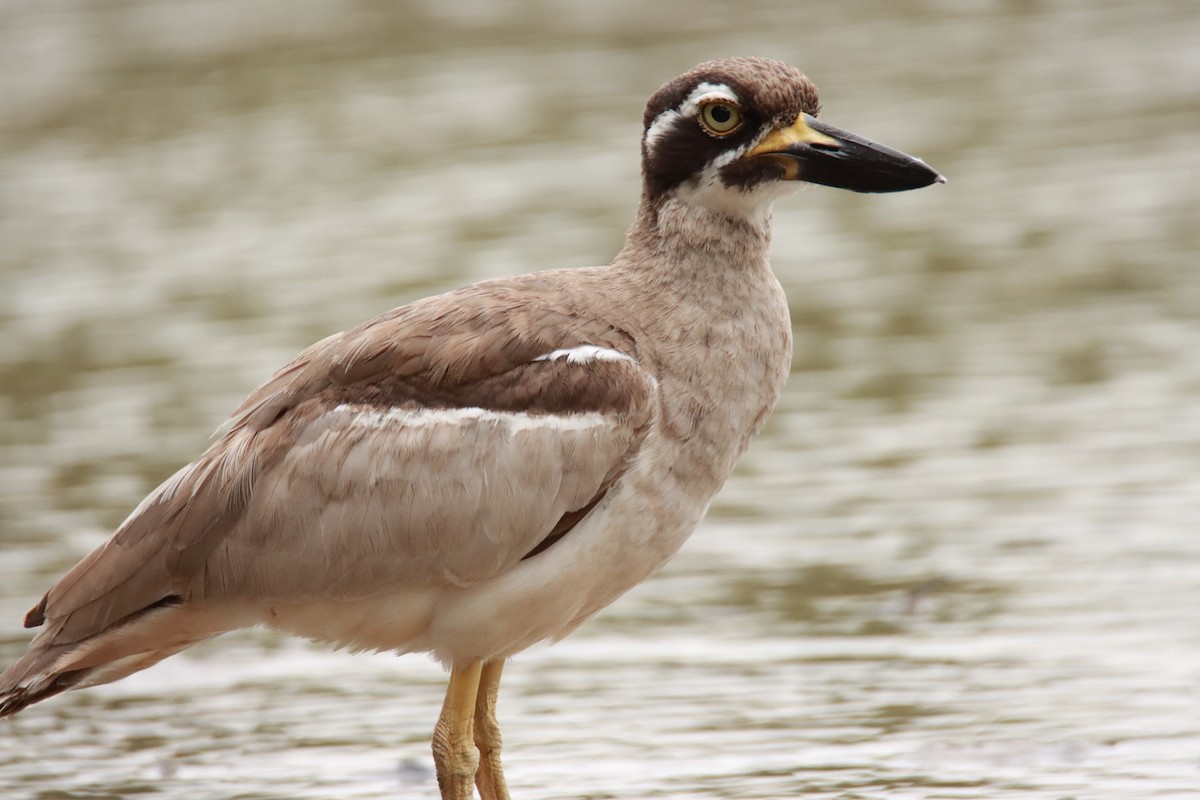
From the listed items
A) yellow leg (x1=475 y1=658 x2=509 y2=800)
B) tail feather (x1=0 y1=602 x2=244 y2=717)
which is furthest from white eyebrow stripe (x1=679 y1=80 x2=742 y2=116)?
tail feather (x1=0 y1=602 x2=244 y2=717)

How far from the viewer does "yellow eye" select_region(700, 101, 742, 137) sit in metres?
6.73

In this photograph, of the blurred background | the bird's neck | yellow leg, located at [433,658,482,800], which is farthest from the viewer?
the blurred background

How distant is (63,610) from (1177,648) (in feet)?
13.4

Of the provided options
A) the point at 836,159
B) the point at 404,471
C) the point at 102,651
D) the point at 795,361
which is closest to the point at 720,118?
the point at 836,159

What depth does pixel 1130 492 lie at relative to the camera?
378 inches

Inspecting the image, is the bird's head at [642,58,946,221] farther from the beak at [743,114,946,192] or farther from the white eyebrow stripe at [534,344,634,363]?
the white eyebrow stripe at [534,344,634,363]

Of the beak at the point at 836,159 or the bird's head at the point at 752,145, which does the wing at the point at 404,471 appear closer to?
the bird's head at the point at 752,145

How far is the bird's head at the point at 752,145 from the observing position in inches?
265

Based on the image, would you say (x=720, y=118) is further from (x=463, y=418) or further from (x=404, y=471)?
(x=404, y=471)

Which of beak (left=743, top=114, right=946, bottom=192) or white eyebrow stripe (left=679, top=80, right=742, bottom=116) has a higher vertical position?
white eyebrow stripe (left=679, top=80, right=742, bottom=116)

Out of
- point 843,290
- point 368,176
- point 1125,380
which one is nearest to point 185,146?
point 368,176

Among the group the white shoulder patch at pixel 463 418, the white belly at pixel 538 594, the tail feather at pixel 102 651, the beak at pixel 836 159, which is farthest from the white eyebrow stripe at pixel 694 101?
the tail feather at pixel 102 651

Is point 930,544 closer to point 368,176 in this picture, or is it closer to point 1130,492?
point 1130,492

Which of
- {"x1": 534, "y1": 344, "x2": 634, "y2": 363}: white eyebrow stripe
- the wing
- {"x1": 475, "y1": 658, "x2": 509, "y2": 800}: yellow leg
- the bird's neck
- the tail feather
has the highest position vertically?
the bird's neck
